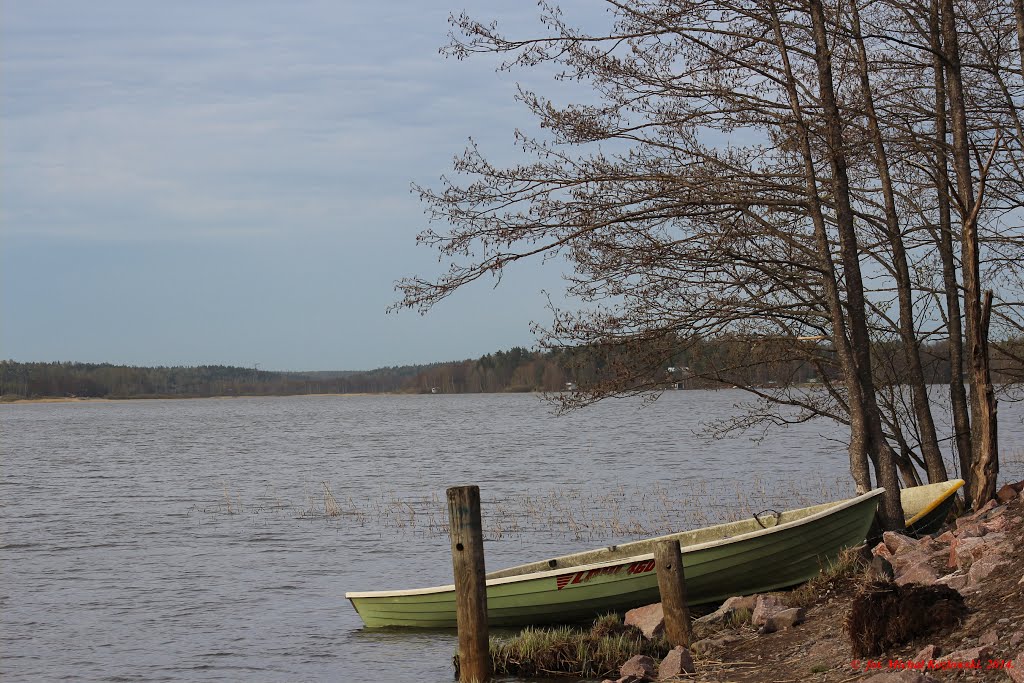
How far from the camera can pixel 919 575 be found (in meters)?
9.34

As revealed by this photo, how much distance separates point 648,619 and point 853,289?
4145 mm

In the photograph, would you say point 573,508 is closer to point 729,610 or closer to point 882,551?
point 729,610

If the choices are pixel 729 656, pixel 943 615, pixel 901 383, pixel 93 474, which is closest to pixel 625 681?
pixel 729 656

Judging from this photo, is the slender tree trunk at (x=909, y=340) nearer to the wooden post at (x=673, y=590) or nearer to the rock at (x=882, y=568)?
the rock at (x=882, y=568)

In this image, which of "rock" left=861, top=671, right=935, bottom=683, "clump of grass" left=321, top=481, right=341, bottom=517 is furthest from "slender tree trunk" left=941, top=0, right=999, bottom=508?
"clump of grass" left=321, top=481, right=341, bottom=517

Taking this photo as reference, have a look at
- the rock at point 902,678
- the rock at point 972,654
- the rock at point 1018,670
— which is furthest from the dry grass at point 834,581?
the rock at point 1018,670

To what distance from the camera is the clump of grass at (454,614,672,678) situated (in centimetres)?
1059

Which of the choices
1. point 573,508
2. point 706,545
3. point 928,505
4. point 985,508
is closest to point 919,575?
point 985,508

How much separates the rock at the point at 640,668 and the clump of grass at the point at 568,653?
0.74 m

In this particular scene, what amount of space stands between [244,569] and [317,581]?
6.96ft

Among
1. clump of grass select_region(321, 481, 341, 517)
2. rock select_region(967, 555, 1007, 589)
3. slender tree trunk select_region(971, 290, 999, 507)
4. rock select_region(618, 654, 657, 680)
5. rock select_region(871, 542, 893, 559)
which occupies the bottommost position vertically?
clump of grass select_region(321, 481, 341, 517)

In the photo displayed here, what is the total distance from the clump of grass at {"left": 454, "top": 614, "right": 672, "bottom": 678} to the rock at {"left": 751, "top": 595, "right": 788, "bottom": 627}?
34.8 inches

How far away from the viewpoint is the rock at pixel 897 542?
34.6 ft

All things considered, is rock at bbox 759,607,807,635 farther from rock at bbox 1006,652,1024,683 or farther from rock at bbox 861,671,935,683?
rock at bbox 1006,652,1024,683
